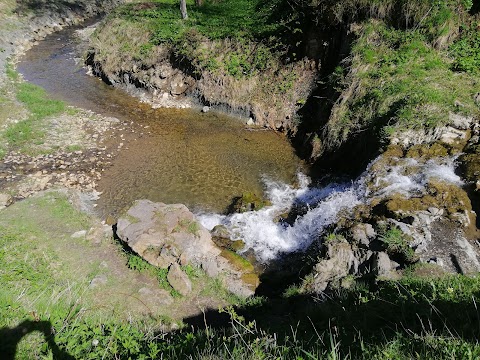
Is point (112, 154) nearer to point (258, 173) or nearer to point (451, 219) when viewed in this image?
point (258, 173)

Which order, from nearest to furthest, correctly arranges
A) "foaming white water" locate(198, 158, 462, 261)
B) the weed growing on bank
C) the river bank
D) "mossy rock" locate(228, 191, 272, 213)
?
the river bank < "foaming white water" locate(198, 158, 462, 261) < "mossy rock" locate(228, 191, 272, 213) < the weed growing on bank

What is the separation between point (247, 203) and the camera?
386 inches

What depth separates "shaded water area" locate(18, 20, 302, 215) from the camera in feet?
34.0

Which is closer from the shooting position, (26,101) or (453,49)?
(453,49)

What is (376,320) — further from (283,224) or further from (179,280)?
(283,224)

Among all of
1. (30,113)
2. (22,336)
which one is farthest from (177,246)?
(30,113)

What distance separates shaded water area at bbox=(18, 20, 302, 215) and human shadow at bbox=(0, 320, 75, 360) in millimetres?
5539

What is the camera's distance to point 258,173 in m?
11.2

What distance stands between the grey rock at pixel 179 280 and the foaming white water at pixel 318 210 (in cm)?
198

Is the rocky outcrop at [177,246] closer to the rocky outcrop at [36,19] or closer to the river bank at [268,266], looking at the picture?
the river bank at [268,266]

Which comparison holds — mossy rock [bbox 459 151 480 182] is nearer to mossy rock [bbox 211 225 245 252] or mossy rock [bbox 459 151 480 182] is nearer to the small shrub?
the small shrub

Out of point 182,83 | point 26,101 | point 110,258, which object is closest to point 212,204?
point 110,258

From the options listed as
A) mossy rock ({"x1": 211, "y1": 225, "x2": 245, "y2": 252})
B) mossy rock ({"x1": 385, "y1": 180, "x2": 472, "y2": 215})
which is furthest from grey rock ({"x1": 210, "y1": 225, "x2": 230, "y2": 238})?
mossy rock ({"x1": 385, "y1": 180, "x2": 472, "y2": 215})

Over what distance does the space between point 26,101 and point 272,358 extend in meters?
15.2
